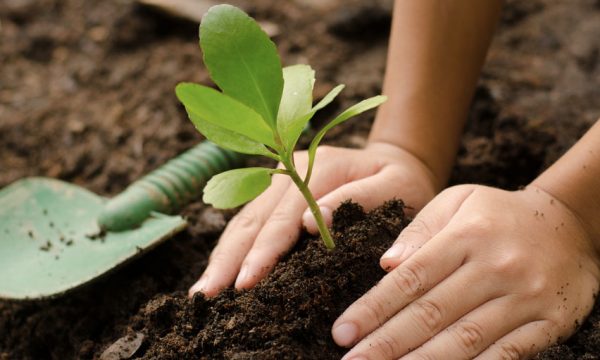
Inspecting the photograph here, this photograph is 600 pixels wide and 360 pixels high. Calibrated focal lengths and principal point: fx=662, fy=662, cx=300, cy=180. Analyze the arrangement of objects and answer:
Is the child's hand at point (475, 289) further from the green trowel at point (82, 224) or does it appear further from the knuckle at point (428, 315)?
the green trowel at point (82, 224)

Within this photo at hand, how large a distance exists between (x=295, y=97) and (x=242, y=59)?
0.13m

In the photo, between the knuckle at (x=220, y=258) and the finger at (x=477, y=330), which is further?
the knuckle at (x=220, y=258)

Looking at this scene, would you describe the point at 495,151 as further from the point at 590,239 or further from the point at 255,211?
the point at 255,211

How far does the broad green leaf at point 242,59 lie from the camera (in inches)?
35.1

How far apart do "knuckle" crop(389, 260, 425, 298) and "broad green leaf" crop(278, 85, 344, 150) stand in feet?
0.92

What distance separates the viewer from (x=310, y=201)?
101 cm

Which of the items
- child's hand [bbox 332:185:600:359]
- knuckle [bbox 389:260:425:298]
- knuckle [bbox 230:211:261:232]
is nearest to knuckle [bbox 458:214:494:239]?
child's hand [bbox 332:185:600:359]

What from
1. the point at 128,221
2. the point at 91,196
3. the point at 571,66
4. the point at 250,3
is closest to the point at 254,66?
the point at 128,221

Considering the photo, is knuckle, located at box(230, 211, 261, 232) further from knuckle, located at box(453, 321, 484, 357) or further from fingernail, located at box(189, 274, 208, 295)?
knuckle, located at box(453, 321, 484, 357)

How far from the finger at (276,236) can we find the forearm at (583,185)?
45 cm

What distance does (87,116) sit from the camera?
2.07 meters

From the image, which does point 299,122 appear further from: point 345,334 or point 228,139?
point 345,334

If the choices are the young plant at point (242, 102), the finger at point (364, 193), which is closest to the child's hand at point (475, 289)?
the finger at point (364, 193)

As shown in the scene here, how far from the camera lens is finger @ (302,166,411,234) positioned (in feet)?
4.03
